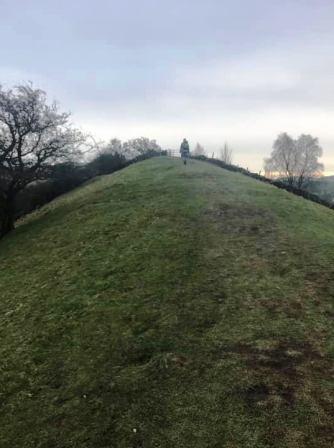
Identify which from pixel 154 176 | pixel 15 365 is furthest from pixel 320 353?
pixel 154 176

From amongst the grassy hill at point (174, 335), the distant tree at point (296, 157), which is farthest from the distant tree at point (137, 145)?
the grassy hill at point (174, 335)

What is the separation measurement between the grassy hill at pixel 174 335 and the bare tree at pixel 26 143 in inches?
373

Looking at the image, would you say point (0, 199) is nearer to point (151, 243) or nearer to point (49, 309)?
point (151, 243)

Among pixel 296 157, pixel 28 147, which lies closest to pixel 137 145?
pixel 296 157

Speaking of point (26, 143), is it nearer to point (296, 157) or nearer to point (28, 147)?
point (28, 147)

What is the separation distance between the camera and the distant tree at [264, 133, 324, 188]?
92713mm

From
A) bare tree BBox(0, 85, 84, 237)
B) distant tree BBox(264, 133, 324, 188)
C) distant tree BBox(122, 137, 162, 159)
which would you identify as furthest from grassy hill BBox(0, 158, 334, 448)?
distant tree BBox(122, 137, 162, 159)

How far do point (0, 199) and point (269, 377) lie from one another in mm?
29938

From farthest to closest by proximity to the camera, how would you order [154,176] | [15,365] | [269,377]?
1. [154,176]
2. [15,365]
3. [269,377]

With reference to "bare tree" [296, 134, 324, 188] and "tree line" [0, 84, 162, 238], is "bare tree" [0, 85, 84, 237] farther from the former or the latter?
"bare tree" [296, 134, 324, 188]

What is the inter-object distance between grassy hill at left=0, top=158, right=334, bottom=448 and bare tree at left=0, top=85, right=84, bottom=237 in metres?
9.48

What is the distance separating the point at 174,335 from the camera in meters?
13.9

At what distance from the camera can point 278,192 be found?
34.0 metres

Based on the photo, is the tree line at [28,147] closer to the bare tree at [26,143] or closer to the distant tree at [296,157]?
the bare tree at [26,143]
